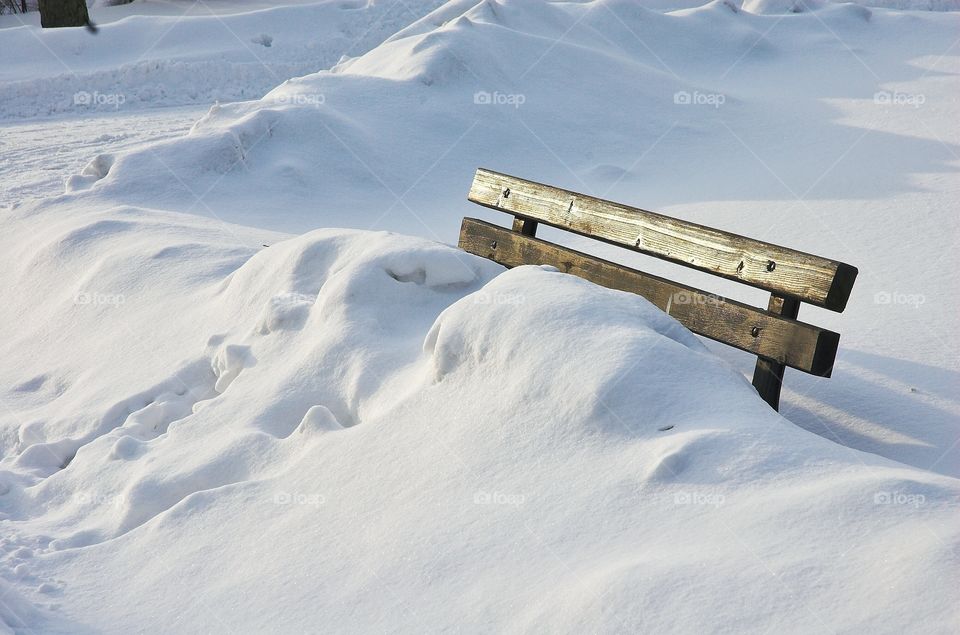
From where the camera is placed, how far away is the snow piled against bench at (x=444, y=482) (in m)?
2.36

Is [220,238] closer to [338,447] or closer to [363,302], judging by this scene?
[363,302]

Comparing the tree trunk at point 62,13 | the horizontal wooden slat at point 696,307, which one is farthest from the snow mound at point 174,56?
the horizontal wooden slat at point 696,307

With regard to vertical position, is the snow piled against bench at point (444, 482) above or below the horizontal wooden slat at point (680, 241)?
below

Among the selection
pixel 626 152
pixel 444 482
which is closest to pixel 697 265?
pixel 444 482

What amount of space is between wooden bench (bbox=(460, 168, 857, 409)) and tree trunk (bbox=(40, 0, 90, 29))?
41.4 ft

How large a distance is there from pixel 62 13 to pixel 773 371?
592 inches

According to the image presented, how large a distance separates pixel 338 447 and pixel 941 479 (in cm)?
209

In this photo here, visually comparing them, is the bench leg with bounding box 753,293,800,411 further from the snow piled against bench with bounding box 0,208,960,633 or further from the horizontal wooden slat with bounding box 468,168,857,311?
the snow piled against bench with bounding box 0,208,960,633

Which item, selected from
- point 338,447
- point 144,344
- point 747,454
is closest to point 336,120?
point 144,344

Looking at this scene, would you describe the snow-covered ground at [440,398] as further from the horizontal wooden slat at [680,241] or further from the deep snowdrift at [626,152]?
the horizontal wooden slat at [680,241]

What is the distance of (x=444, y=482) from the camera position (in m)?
3.03

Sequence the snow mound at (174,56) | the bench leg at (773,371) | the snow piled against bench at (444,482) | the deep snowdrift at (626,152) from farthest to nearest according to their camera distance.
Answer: the snow mound at (174,56)
the deep snowdrift at (626,152)
the bench leg at (773,371)
the snow piled against bench at (444,482)

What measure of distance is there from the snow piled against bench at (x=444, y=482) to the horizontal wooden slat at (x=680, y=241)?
1.73ft

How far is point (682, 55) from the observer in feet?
38.3
